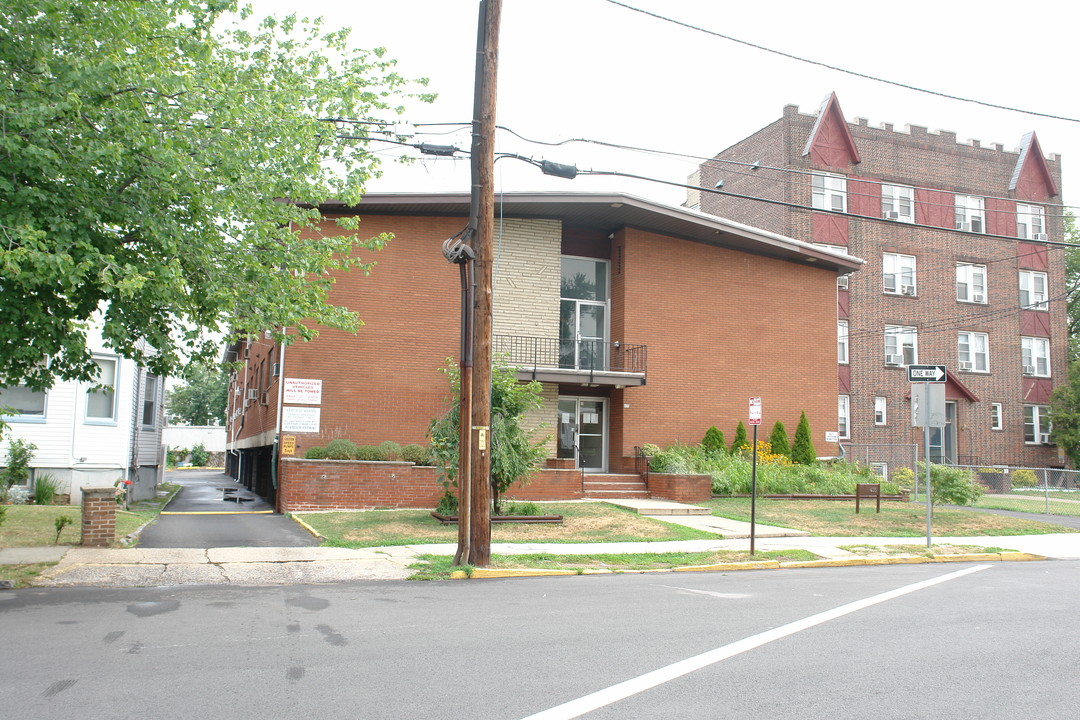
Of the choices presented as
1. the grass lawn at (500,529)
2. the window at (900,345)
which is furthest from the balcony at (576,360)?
the window at (900,345)

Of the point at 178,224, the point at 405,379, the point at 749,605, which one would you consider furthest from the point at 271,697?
the point at 405,379

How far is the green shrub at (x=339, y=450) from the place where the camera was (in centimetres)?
1953

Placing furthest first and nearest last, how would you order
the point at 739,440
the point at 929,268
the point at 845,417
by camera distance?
the point at 929,268, the point at 845,417, the point at 739,440

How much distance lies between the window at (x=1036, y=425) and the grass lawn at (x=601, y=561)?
30227 mm

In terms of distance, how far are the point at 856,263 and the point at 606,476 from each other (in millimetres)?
11530

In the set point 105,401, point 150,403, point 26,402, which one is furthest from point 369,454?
point 150,403

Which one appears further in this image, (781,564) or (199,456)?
(199,456)

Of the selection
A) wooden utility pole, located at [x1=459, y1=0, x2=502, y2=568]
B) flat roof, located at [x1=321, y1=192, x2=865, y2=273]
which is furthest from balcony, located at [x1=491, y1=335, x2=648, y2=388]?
wooden utility pole, located at [x1=459, y1=0, x2=502, y2=568]

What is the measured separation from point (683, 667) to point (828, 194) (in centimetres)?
3301

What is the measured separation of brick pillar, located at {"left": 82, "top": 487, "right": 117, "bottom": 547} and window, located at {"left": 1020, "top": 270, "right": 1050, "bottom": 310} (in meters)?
39.2

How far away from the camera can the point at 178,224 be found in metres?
10.3

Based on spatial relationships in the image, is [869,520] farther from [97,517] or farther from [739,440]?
[97,517]

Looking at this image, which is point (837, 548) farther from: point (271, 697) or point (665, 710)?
point (271, 697)

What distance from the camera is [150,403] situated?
88.3 ft
